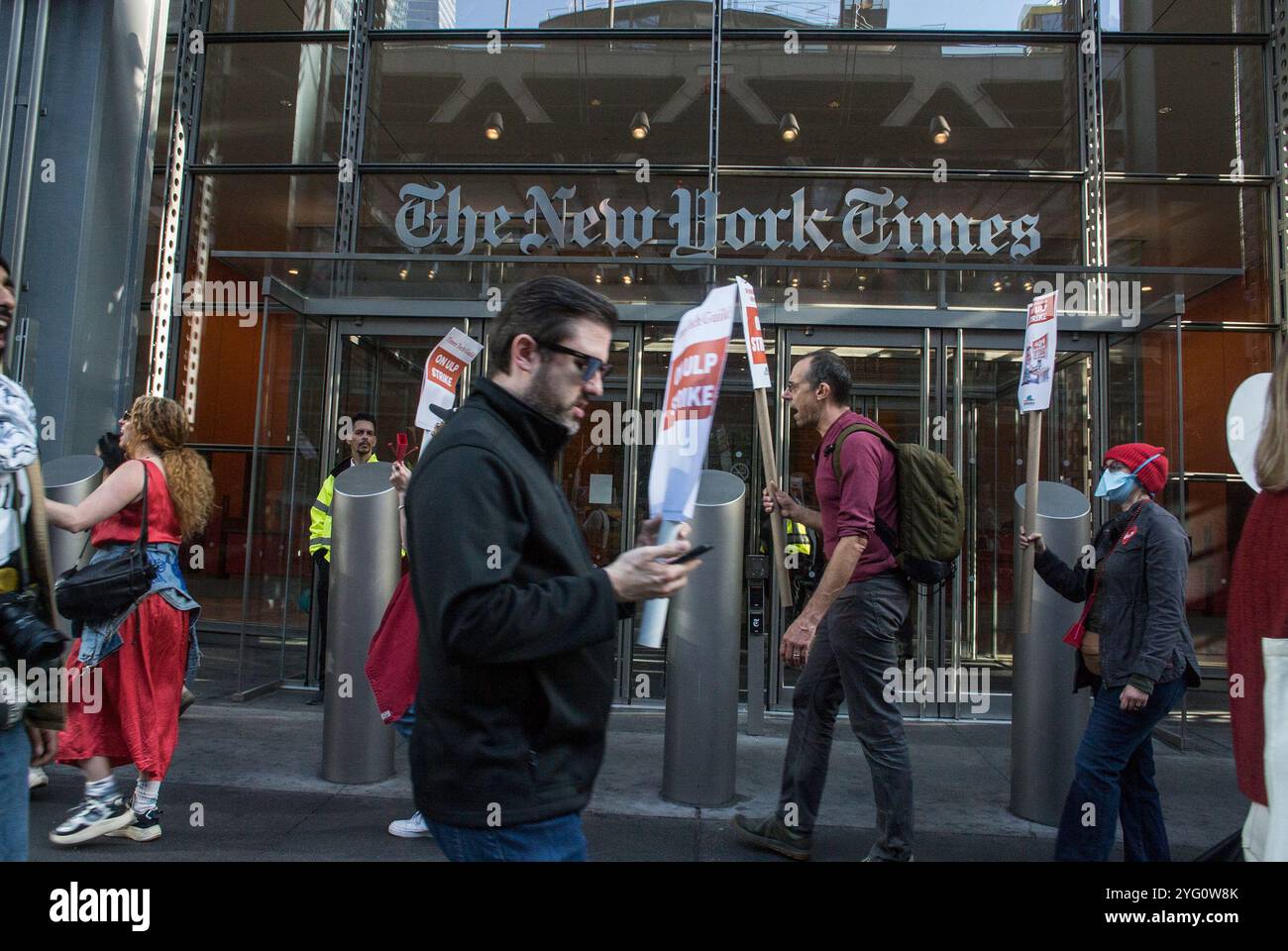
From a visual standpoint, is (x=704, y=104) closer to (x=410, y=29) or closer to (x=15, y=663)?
(x=410, y=29)

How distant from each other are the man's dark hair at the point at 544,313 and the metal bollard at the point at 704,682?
3172 millimetres

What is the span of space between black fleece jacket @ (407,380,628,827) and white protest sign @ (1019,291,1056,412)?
3478 millimetres

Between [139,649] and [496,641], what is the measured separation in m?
3.34

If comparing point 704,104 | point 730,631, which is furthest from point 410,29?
point 730,631

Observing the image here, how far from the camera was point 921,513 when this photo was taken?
400 cm

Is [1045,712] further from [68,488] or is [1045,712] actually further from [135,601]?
[68,488]

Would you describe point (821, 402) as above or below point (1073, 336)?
below

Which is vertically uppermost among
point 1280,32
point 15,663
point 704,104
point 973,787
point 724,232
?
point 1280,32

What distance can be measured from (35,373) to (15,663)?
21.8 ft

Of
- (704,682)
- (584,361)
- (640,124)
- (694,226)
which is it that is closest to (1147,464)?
(704,682)

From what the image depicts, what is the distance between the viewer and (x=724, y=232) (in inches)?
364

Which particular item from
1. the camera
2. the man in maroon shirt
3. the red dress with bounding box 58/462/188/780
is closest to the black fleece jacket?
the camera

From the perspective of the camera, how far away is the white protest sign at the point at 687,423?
1866mm
